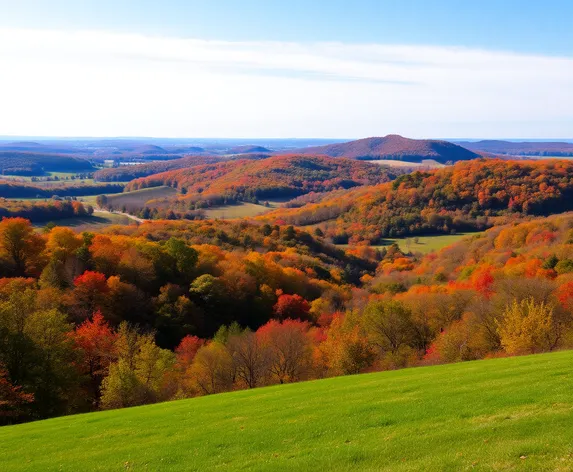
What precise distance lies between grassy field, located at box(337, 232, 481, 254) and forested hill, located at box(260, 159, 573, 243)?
15.1 ft

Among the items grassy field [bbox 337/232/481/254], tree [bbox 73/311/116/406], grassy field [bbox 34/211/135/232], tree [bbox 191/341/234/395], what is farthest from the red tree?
grassy field [bbox 337/232/481/254]

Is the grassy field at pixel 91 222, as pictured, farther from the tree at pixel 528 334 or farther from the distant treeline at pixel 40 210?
the tree at pixel 528 334

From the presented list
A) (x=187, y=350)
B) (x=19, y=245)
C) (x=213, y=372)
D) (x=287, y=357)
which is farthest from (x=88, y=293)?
(x=287, y=357)

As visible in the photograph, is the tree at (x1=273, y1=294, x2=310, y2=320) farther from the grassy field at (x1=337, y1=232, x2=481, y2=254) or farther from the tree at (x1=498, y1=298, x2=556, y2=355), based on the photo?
the grassy field at (x1=337, y1=232, x2=481, y2=254)

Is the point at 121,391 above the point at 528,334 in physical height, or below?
below

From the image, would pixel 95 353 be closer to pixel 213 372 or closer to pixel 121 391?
pixel 121 391

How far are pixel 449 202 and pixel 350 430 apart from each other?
16253 centimetres

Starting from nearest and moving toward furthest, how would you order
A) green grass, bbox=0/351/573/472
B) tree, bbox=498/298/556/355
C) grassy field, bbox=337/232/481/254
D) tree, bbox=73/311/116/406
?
green grass, bbox=0/351/573/472
tree, bbox=498/298/556/355
tree, bbox=73/311/116/406
grassy field, bbox=337/232/481/254

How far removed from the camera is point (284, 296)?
7156 cm

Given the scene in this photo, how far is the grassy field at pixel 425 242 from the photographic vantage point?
136625mm

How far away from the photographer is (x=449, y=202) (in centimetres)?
16850

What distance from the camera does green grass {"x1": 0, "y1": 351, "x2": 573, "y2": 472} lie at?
1354 cm

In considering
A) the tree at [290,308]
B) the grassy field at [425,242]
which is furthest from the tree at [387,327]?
the grassy field at [425,242]

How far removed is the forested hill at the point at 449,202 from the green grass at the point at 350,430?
13078 centimetres
